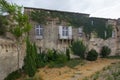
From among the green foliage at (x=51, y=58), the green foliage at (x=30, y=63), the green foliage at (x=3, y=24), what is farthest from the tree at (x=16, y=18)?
the green foliage at (x=51, y=58)

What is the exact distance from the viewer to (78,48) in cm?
3325

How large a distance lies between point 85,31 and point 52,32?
16.9ft

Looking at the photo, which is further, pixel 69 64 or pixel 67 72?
pixel 69 64

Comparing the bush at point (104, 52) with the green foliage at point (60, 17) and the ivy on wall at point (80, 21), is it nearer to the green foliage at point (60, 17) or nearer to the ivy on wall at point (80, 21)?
the ivy on wall at point (80, 21)

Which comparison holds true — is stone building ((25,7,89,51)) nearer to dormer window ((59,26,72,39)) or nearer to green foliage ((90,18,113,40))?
dormer window ((59,26,72,39))

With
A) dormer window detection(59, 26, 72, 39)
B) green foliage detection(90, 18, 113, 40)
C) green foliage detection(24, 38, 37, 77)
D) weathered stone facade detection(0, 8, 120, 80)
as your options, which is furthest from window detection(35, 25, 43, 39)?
green foliage detection(90, 18, 113, 40)

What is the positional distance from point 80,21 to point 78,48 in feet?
12.2

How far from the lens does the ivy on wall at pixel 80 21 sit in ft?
103

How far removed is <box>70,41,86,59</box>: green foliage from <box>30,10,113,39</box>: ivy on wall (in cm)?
217

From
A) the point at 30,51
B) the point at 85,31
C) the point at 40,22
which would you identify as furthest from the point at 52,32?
the point at 30,51

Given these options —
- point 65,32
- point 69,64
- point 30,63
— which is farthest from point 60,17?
point 30,63

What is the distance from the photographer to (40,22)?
31375 mm

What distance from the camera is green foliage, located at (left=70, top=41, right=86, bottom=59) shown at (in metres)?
33.1

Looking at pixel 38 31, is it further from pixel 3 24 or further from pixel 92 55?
pixel 92 55
